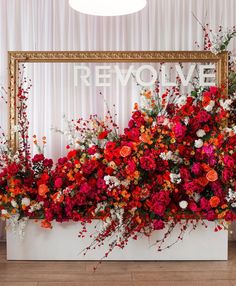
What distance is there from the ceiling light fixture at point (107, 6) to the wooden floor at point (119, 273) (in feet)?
5.51

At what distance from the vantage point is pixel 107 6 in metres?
2.62

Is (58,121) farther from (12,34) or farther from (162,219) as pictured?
(162,219)

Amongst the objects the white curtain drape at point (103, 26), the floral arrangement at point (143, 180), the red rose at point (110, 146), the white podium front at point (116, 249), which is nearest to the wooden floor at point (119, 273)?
the white podium front at point (116, 249)

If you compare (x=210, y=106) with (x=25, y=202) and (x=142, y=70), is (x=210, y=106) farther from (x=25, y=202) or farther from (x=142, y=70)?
(x=25, y=202)

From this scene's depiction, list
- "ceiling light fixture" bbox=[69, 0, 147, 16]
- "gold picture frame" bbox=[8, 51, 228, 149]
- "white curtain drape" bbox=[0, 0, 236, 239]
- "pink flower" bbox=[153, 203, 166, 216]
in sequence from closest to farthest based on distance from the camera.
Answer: "ceiling light fixture" bbox=[69, 0, 147, 16] → "pink flower" bbox=[153, 203, 166, 216] → "gold picture frame" bbox=[8, 51, 228, 149] → "white curtain drape" bbox=[0, 0, 236, 239]

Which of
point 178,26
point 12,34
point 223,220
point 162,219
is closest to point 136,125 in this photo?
point 162,219

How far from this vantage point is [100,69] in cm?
374

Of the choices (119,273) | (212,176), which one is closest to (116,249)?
(119,273)

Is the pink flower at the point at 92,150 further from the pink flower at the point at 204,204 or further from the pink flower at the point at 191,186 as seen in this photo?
the pink flower at the point at 204,204

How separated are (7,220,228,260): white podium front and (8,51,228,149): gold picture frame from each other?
727 millimetres

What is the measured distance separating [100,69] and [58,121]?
55 centimetres

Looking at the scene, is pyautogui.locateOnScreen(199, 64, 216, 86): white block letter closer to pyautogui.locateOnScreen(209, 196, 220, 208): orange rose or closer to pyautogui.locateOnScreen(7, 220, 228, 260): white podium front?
pyautogui.locateOnScreen(209, 196, 220, 208): orange rose

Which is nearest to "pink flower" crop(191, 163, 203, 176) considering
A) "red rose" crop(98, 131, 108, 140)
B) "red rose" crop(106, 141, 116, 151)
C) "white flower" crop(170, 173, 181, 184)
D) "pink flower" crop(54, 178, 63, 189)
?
"white flower" crop(170, 173, 181, 184)

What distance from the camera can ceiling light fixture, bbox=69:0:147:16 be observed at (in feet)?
8.45
